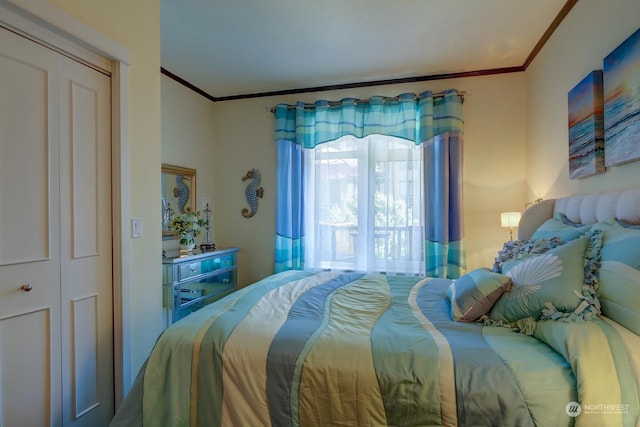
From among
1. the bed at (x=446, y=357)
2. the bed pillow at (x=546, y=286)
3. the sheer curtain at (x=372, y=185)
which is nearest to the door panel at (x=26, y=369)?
the bed at (x=446, y=357)

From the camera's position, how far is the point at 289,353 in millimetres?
1169

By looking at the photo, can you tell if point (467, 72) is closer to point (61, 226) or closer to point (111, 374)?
point (61, 226)

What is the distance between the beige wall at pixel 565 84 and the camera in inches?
65.3

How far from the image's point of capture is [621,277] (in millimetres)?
1139

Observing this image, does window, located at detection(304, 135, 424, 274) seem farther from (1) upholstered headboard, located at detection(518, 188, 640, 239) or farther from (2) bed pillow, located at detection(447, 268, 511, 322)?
(2) bed pillow, located at detection(447, 268, 511, 322)

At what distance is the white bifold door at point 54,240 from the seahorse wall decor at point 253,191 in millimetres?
2101

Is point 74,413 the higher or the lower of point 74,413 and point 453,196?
the lower

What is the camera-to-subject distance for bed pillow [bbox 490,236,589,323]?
1.20 metres

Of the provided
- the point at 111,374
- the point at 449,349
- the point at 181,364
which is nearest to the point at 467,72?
the point at 449,349

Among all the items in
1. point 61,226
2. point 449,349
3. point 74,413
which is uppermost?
point 61,226

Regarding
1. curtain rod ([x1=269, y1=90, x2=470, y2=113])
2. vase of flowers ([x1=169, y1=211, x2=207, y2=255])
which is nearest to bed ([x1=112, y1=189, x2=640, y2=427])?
vase of flowers ([x1=169, y1=211, x2=207, y2=255])

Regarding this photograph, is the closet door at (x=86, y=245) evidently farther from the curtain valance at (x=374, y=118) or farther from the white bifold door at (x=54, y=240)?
the curtain valance at (x=374, y=118)

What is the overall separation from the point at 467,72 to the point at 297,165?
206 cm

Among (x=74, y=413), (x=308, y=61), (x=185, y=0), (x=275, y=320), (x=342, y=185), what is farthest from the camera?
(x=342, y=185)
